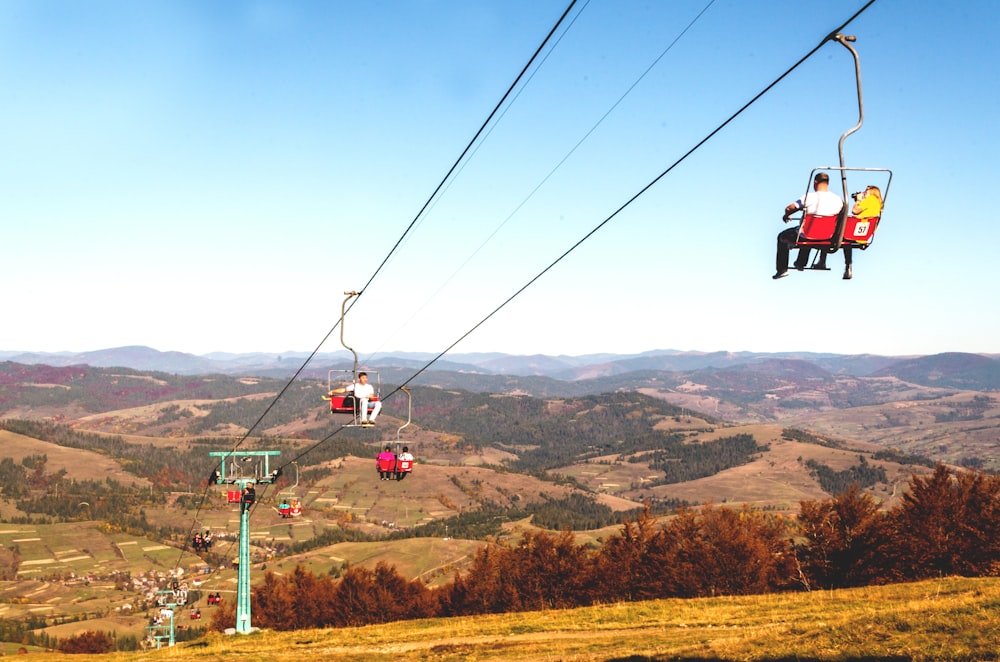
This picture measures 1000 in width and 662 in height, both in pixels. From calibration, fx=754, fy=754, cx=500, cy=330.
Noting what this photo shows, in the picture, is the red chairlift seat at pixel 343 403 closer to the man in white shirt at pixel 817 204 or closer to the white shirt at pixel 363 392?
the white shirt at pixel 363 392

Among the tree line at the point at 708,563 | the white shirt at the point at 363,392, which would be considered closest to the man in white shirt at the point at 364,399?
the white shirt at the point at 363,392

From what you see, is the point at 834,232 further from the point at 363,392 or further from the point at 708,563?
the point at 708,563

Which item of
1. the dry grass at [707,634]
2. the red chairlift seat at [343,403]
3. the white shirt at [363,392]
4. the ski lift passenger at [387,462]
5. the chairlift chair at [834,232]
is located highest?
the chairlift chair at [834,232]

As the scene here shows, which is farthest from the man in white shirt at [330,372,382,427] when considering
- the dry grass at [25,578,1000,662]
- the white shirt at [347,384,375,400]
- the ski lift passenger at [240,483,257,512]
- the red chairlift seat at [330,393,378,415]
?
the ski lift passenger at [240,483,257,512]

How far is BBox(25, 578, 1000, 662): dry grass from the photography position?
23.3 meters

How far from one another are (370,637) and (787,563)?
54335mm

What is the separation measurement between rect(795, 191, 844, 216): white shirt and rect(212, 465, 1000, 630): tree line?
71.6 metres

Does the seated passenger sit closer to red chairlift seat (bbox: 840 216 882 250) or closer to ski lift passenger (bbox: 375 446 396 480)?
red chairlift seat (bbox: 840 216 882 250)

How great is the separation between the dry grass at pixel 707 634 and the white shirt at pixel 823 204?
43.0ft

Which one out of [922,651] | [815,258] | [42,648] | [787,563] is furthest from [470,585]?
[42,648]

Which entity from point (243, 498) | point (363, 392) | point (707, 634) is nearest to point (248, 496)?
point (243, 498)

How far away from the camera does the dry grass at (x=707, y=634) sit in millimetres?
23328

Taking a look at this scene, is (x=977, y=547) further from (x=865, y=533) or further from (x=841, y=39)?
(x=841, y=39)

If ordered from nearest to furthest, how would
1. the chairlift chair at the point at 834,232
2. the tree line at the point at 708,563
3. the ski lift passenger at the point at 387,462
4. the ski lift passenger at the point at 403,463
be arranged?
the chairlift chair at the point at 834,232
the ski lift passenger at the point at 403,463
the ski lift passenger at the point at 387,462
the tree line at the point at 708,563
